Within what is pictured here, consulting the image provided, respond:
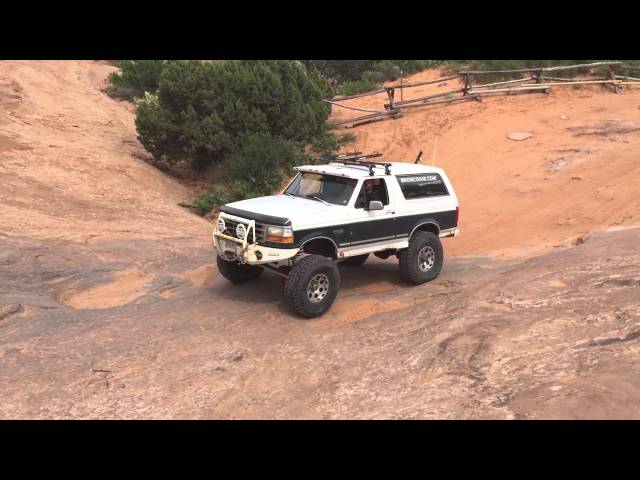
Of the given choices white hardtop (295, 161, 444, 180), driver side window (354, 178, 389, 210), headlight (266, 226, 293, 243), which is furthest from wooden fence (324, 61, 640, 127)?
headlight (266, 226, 293, 243)

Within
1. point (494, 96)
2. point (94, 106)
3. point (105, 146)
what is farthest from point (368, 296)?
point (94, 106)

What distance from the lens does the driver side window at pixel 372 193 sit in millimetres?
9070

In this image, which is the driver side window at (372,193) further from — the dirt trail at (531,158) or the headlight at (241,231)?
the dirt trail at (531,158)

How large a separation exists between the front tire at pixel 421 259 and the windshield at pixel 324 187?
60.5 inches

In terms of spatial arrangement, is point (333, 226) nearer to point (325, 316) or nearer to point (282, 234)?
point (282, 234)

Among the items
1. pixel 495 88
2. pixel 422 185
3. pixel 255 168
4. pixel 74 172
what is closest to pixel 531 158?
pixel 495 88

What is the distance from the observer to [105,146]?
60.8ft

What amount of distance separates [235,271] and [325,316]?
6.62 feet

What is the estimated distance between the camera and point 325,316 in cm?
845

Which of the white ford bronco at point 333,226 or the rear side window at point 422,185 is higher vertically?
the rear side window at point 422,185

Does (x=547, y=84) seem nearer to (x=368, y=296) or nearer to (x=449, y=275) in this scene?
(x=449, y=275)

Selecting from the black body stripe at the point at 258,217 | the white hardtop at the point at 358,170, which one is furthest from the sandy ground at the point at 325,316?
the white hardtop at the point at 358,170

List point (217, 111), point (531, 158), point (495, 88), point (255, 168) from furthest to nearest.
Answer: point (495, 88) < point (217, 111) < point (531, 158) < point (255, 168)

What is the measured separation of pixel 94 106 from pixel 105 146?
5.64 m
